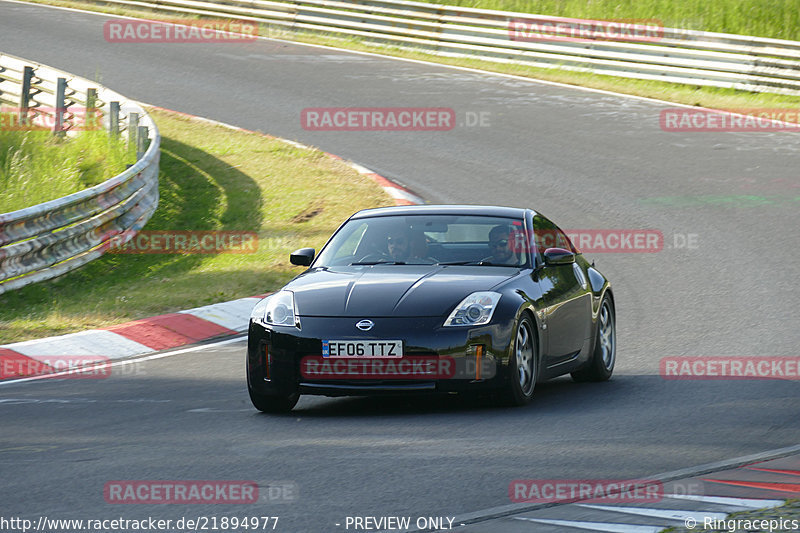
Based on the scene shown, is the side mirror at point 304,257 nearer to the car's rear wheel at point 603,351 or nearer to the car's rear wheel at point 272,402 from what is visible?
the car's rear wheel at point 272,402

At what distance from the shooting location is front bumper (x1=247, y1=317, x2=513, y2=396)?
7789 millimetres

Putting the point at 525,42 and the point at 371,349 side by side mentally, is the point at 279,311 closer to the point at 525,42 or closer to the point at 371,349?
the point at 371,349

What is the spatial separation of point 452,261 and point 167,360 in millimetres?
2820

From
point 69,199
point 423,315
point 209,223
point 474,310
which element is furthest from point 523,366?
point 209,223

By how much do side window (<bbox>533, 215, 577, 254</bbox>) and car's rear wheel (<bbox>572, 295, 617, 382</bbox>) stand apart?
0.56m

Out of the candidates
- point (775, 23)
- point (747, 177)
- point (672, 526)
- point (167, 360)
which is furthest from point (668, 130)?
point (672, 526)

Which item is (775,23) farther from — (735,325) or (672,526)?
(672,526)

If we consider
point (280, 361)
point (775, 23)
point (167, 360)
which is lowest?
point (167, 360)

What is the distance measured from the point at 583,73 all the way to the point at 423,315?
1820cm

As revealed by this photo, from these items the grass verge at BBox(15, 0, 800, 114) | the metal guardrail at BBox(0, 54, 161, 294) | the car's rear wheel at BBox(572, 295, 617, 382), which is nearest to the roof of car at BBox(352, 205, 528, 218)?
the car's rear wheel at BBox(572, 295, 617, 382)

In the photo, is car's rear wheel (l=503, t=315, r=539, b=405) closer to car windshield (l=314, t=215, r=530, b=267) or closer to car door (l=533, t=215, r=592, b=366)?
car door (l=533, t=215, r=592, b=366)

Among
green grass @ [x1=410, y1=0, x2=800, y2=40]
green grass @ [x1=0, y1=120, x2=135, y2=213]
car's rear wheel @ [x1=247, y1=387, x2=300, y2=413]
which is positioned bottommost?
green grass @ [x1=0, y1=120, x2=135, y2=213]

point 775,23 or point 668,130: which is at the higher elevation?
point 775,23

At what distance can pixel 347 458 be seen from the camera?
6.59 metres
